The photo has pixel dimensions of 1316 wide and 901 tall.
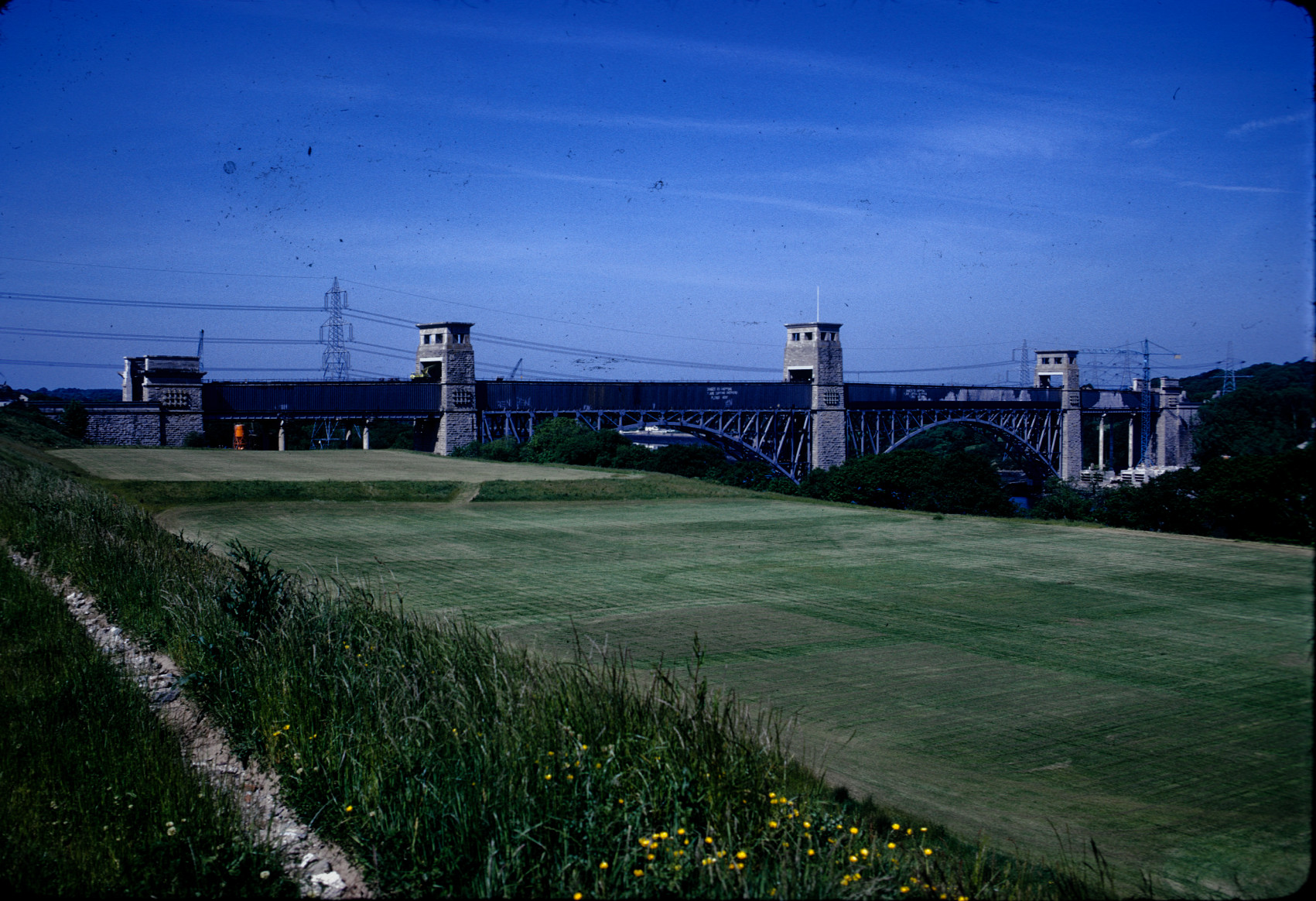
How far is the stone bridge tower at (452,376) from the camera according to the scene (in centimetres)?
5688

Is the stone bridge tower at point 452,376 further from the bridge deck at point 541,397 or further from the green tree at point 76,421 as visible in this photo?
the green tree at point 76,421

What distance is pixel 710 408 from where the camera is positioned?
64.9 metres

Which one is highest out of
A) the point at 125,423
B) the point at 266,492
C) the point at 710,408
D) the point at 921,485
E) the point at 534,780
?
the point at 710,408

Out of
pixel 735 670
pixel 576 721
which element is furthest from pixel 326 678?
pixel 735 670

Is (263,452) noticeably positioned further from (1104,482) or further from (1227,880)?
(1104,482)

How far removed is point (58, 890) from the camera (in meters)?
Answer: 5.71

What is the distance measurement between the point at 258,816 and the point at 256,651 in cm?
273

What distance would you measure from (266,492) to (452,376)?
25234 millimetres

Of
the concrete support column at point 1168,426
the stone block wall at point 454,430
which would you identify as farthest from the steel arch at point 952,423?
the stone block wall at point 454,430

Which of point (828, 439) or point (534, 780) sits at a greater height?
point (828, 439)

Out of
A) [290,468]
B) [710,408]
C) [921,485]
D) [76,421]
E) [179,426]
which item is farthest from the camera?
[710,408]

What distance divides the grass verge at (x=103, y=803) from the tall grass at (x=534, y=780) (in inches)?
27.5

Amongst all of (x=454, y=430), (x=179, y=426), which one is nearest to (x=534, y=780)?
(x=454, y=430)

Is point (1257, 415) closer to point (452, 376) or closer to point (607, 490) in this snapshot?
point (607, 490)
